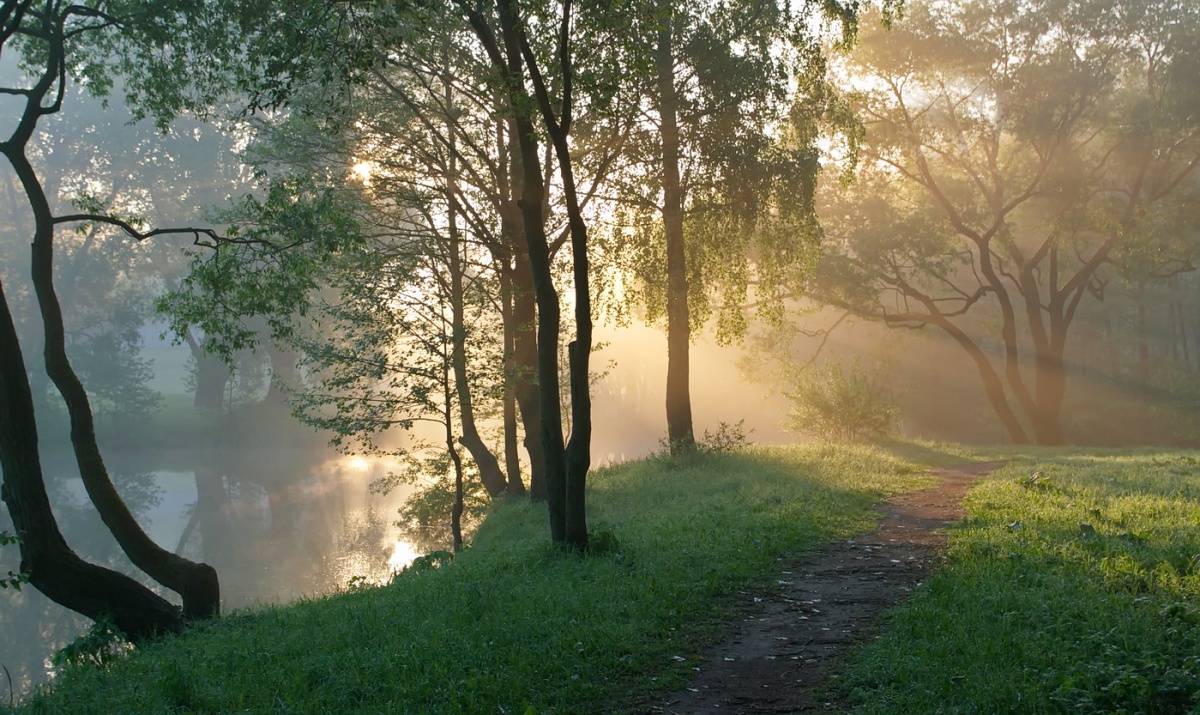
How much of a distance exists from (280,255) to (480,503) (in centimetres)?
1249

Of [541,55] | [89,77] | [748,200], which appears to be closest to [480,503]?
[748,200]

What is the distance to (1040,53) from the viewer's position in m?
32.7

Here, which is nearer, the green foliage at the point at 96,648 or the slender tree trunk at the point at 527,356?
the green foliage at the point at 96,648

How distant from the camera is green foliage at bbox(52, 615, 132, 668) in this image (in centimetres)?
947

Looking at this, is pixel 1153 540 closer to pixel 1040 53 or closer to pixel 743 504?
pixel 743 504

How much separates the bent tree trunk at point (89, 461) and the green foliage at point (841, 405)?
70.6ft

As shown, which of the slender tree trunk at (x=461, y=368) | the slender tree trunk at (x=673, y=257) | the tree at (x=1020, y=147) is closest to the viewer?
the slender tree trunk at (x=461, y=368)

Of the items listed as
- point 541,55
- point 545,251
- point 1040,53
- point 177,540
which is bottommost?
point 177,540

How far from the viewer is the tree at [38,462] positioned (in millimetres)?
10102

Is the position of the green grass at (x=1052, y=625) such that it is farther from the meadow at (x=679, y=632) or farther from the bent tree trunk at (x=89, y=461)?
the bent tree trunk at (x=89, y=461)

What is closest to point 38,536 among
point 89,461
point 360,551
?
point 89,461

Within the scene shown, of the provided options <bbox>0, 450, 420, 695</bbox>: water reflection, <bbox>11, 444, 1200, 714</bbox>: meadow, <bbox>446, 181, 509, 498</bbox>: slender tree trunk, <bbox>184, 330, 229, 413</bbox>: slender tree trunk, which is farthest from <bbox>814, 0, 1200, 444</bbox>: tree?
<bbox>184, 330, 229, 413</bbox>: slender tree trunk

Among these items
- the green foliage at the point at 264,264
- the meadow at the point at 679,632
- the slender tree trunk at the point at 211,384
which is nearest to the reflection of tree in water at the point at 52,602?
the green foliage at the point at 264,264

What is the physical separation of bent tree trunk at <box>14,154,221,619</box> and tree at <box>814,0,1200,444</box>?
87.9 feet
